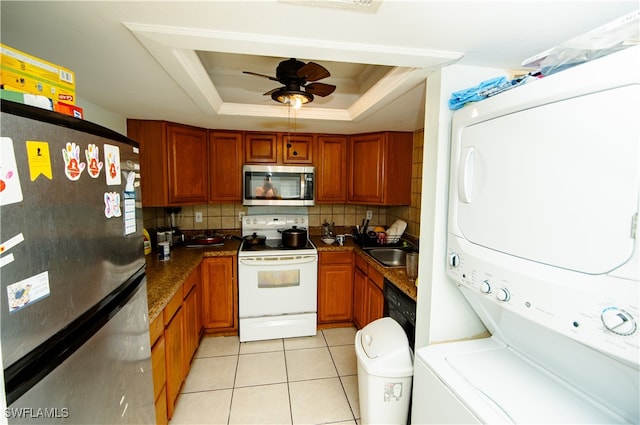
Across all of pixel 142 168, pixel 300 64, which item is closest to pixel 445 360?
pixel 300 64

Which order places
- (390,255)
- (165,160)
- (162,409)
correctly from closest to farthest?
(162,409)
(165,160)
(390,255)

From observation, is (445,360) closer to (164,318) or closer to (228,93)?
(164,318)

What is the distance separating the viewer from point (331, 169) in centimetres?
300

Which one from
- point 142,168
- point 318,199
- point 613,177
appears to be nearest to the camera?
point 613,177

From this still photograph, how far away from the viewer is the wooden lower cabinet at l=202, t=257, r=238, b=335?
2.55 m

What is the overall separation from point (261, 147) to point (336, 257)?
1404mm

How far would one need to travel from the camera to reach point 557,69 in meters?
0.82

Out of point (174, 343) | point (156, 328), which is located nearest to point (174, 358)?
point (174, 343)

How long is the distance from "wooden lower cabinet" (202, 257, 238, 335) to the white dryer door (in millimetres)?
2208

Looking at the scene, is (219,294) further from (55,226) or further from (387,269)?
(55,226)

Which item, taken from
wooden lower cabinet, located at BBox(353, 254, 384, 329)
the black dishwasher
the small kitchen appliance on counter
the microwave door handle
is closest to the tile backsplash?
the small kitchen appliance on counter

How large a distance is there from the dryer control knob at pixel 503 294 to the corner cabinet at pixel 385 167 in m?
1.89

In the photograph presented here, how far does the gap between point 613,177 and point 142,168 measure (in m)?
2.85

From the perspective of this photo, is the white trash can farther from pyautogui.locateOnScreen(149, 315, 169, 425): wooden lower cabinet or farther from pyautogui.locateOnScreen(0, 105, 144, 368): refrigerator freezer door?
pyautogui.locateOnScreen(0, 105, 144, 368): refrigerator freezer door
